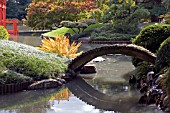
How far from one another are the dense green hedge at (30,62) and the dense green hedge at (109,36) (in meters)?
13.4

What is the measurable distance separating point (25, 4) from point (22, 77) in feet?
139

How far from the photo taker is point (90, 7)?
106ft

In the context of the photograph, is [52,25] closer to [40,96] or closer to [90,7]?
[90,7]

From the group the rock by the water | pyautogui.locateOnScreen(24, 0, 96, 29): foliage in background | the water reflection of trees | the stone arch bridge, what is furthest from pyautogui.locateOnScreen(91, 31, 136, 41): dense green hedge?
the water reflection of trees

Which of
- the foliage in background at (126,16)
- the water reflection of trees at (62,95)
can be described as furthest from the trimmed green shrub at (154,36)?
A: the foliage in background at (126,16)

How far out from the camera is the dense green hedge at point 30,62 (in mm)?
9977

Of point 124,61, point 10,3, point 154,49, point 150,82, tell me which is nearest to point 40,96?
point 150,82

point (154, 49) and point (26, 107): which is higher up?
point (154, 49)

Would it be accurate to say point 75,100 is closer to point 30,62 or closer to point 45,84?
point 45,84

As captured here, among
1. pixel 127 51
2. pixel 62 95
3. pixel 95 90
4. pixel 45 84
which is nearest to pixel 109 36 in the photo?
pixel 127 51

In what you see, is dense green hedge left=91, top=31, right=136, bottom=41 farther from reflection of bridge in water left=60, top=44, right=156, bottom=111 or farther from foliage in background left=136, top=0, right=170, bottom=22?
reflection of bridge in water left=60, top=44, right=156, bottom=111

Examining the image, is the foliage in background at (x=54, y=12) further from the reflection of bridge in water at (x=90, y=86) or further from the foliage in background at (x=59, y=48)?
the reflection of bridge in water at (x=90, y=86)

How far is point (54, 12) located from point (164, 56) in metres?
24.0

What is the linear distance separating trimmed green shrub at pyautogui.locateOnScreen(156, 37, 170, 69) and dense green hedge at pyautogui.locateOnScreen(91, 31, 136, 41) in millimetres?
14842
